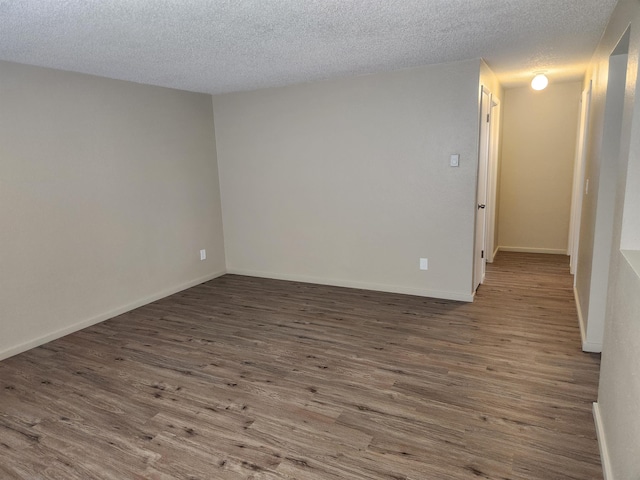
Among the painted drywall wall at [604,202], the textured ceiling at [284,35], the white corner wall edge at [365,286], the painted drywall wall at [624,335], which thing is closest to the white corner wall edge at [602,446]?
the painted drywall wall at [624,335]

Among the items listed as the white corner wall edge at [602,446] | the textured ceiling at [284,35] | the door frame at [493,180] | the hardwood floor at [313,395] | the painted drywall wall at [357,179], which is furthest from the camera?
the door frame at [493,180]

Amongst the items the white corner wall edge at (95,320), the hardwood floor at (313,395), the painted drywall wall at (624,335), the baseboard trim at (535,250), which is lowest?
the hardwood floor at (313,395)

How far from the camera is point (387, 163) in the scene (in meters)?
4.34

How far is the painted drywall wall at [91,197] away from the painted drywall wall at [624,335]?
3.94 meters

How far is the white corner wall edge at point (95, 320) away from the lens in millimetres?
3357

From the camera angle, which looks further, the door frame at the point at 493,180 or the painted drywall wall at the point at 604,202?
the door frame at the point at 493,180

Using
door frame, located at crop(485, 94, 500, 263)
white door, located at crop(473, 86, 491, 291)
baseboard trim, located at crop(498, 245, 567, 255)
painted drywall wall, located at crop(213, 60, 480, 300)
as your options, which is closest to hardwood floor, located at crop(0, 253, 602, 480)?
white door, located at crop(473, 86, 491, 291)

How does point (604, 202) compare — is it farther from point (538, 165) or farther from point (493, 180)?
point (538, 165)

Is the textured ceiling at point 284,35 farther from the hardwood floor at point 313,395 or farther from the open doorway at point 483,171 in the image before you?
the hardwood floor at point 313,395

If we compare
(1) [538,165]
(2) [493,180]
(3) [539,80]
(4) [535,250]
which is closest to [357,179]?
(2) [493,180]

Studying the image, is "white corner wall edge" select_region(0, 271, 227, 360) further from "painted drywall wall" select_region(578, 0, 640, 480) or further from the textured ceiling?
"painted drywall wall" select_region(578, 0, 640, 480)

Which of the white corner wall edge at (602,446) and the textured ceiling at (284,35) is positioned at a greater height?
the textured ceiling at (284,35)

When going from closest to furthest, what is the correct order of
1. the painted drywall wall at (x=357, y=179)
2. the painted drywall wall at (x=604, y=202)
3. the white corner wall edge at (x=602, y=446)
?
the white corner wall edge at (x=602, y=446), the painted drywall wall at (x=604, y=202), the painted drywall wall at (x=357, y=179)

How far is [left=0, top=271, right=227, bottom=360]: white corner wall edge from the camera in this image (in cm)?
336
